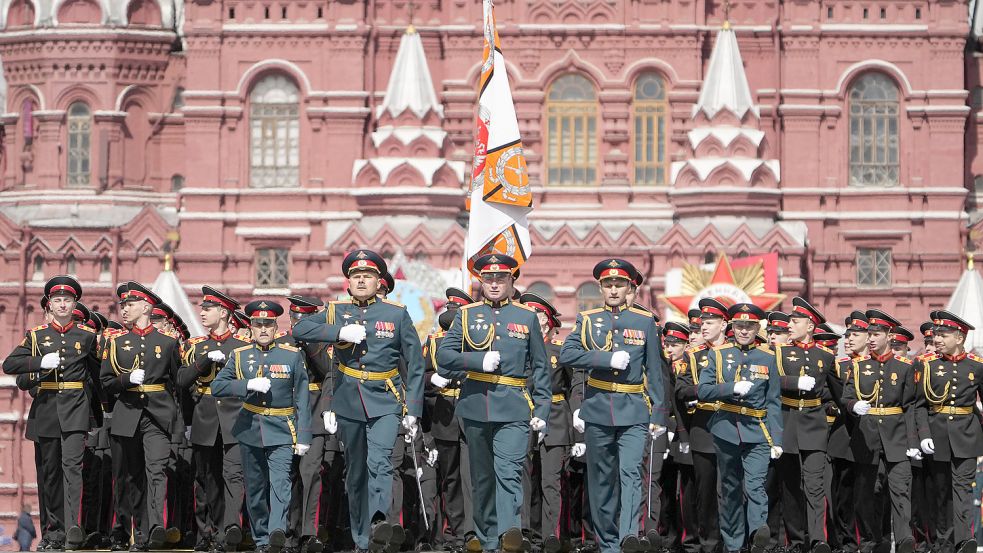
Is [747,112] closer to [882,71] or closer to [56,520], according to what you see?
[882,71]

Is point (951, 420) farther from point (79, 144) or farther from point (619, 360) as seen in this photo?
point (79, 144)

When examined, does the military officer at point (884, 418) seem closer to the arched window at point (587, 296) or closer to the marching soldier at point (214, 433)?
the marching soldier at point (214, 433)

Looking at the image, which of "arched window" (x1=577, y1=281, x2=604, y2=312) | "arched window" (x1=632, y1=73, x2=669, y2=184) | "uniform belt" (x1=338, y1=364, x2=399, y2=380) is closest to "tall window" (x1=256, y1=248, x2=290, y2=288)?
"arched window" (x1=577, y1=281, x2=604, y2=312)

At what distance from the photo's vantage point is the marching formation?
17688mm

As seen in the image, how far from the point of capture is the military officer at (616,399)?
17.6 meters

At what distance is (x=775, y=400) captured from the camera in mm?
19281

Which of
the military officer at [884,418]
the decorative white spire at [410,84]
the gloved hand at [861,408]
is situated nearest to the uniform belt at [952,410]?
the military officer at [884,418]

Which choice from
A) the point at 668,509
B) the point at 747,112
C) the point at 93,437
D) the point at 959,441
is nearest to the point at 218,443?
the point at 93,437

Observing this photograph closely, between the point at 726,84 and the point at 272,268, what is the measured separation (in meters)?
10.7

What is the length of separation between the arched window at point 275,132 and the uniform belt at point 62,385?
27354 mm

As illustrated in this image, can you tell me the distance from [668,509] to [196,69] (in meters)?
27.8

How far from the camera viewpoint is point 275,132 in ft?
153

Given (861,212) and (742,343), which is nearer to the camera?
(742,343)

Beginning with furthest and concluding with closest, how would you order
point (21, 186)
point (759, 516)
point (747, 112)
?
point (21, 186)
point (747, 112)
point (759, 516)
